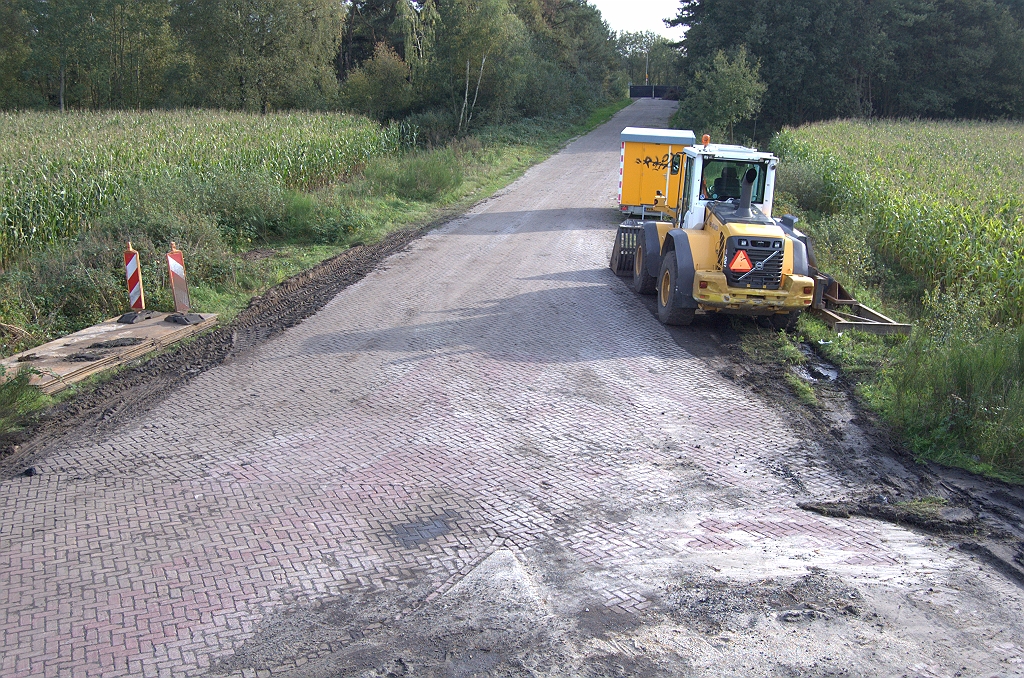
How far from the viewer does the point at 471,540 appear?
17.0 feet

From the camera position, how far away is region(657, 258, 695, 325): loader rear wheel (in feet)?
33.1

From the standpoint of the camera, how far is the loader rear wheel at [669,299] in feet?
33.1

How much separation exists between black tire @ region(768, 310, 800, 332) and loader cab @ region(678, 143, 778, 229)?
1.61m

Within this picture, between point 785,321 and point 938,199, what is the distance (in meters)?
7.12

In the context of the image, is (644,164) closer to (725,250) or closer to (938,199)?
Result: (938,199)

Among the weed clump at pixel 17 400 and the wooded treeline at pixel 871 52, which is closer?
the weed clump at pixel 17 400

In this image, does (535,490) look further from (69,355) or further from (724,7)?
(724,7)

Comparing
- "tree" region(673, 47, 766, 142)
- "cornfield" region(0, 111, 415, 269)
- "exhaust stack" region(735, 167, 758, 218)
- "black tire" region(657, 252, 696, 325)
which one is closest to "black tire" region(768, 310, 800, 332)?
"black tire" region(657, 252, 696, 325)

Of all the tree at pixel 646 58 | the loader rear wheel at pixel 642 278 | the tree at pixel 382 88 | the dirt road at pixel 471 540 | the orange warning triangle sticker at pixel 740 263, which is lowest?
the dirt road at pixel 471 540

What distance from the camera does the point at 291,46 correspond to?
40062mm

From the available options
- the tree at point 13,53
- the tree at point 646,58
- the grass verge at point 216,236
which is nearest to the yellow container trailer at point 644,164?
the grass verge at point 216,236

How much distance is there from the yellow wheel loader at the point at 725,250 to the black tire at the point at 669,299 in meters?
0.01

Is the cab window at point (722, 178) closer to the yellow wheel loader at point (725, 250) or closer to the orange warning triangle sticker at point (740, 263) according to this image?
the yellow wheel loader at point (725, 250)

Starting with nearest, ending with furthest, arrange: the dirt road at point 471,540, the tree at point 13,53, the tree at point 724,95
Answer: the dirt road at point 471,540 < the tree at point 724,95 < the tree at point 13,53
